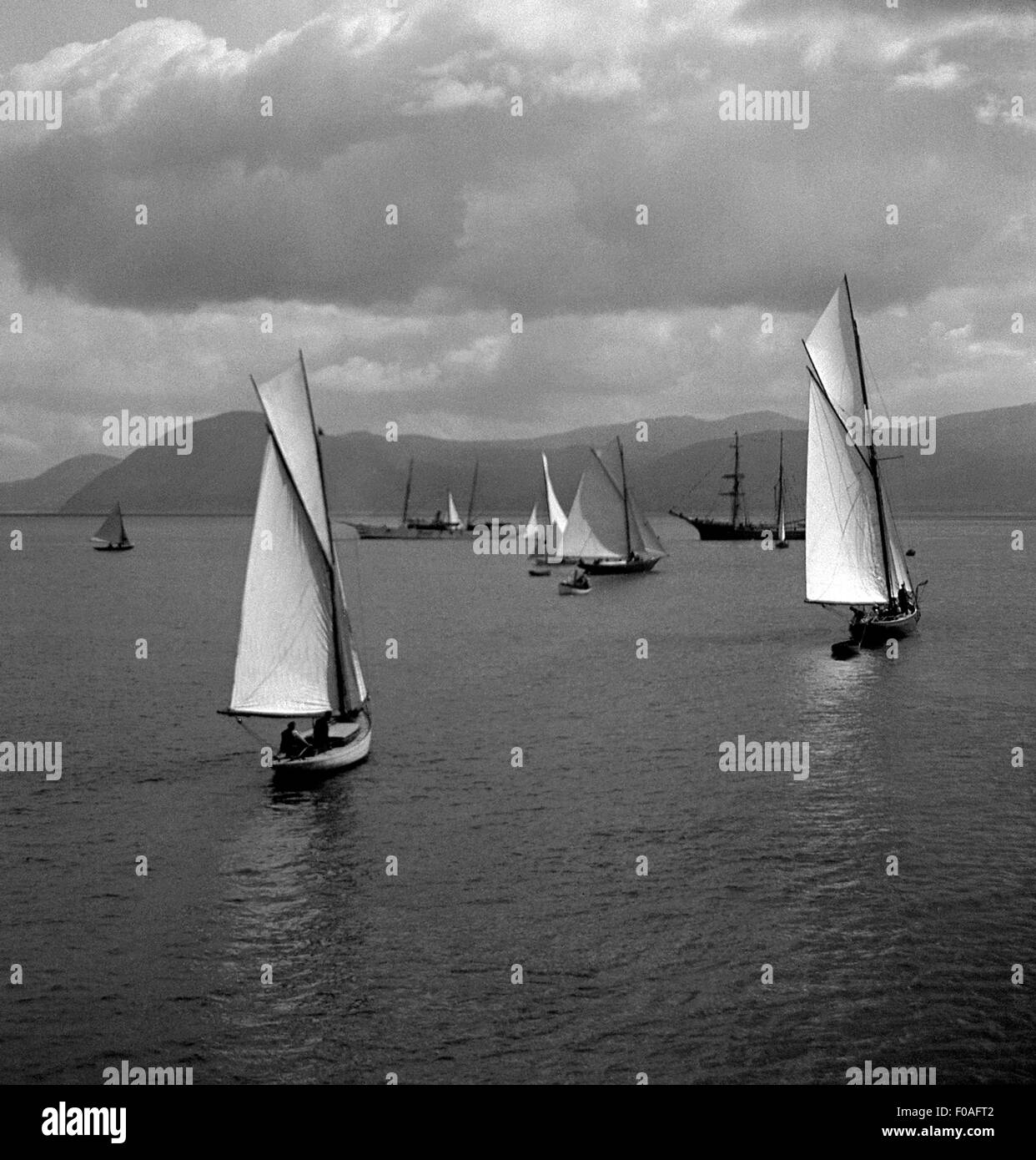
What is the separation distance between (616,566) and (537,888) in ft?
388

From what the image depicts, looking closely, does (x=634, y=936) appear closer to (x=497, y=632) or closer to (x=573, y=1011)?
(x=573, y=1011)

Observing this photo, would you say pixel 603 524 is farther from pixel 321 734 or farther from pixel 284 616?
pixel 284 616

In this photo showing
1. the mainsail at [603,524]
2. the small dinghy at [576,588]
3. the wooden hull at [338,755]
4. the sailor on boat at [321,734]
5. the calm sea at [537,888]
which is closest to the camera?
the calm sea at [537,888]

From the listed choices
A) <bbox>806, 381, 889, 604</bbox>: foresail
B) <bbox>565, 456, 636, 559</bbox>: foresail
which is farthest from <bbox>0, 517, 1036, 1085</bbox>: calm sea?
<bbox>565, 456, 636, 559</bbox>: foresail

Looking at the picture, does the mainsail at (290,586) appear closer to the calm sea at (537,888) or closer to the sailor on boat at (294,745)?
the sailor on boat at (294,745)

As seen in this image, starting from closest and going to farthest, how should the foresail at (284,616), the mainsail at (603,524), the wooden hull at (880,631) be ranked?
the foresail at (284,616) → the wooden hull at (880,631) → the mainsail at (603,524)

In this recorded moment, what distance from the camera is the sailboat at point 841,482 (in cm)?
7581

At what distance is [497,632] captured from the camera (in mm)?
99625

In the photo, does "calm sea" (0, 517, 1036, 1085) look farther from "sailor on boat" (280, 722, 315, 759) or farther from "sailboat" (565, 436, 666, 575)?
"sailboat" (565, 436, 666, 575)

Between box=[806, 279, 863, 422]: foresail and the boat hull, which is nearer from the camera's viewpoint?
box=[806, 279, 863, 422]: foresail

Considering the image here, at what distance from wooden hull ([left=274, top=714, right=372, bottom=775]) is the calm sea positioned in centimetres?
73

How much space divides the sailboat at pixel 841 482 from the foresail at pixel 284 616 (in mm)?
37487

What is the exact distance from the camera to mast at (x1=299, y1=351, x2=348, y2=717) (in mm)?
44156

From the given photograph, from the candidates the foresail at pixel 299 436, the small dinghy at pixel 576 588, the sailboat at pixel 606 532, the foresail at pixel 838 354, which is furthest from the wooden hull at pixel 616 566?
the foresail at pixel 299 436
